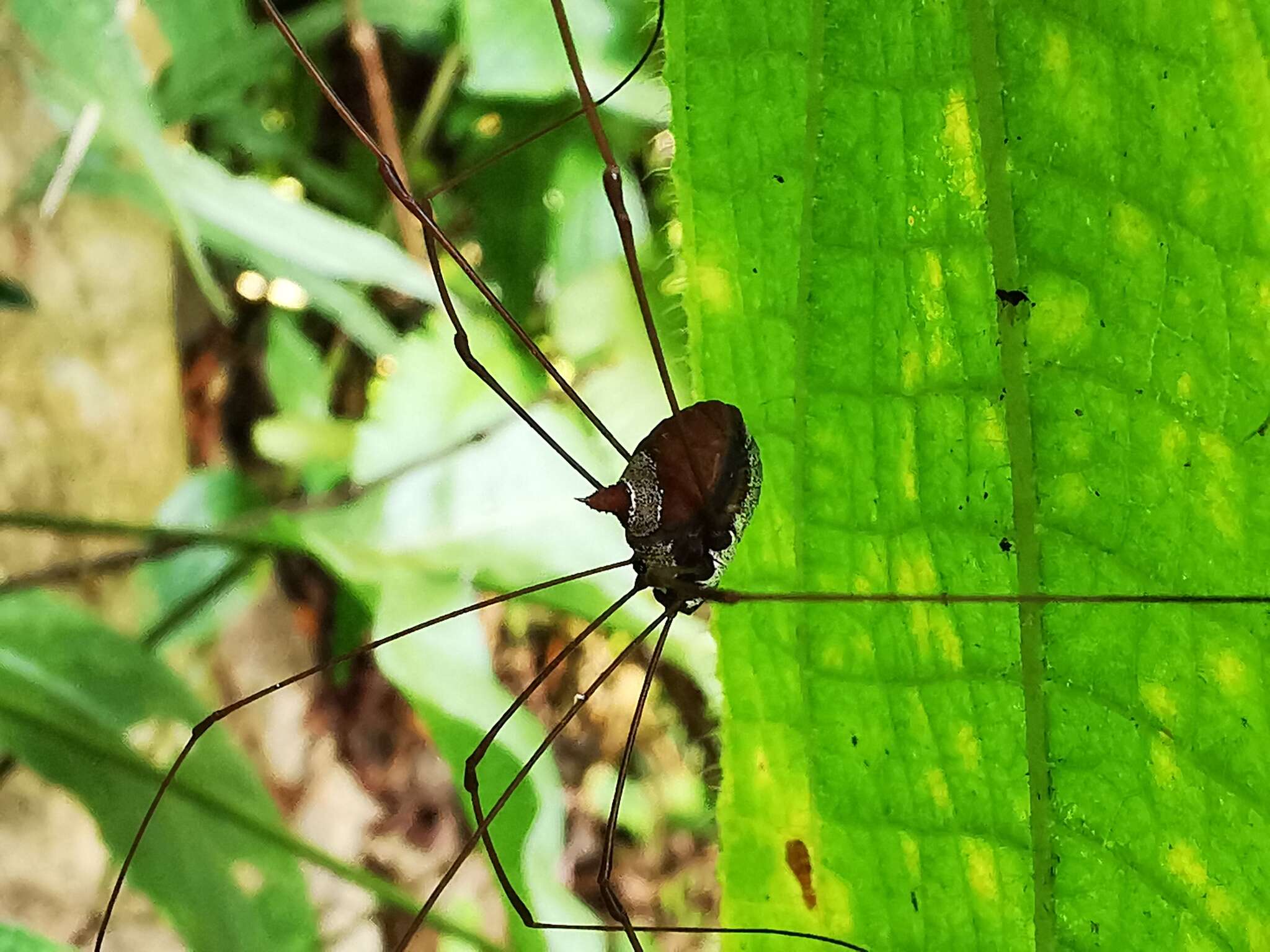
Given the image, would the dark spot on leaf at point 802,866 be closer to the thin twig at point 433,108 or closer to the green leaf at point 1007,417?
the green leaf at point 1007,417

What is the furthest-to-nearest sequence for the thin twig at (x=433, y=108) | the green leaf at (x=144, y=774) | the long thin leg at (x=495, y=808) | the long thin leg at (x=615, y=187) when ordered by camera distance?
the thin twig at (x=433, y=108) → the green leaf at (x=144, y=774) → the long thin leg at (x=495, y=808) → the long thin leg at (x=615, y=187)

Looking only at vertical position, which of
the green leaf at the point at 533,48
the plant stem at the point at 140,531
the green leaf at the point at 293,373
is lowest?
the plant stem at the point at 140,531

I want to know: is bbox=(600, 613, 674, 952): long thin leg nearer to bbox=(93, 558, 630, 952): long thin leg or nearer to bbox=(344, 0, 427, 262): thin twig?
bbox=(93, 558, 630, 952): long thin leg

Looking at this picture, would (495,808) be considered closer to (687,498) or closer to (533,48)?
(687,498)

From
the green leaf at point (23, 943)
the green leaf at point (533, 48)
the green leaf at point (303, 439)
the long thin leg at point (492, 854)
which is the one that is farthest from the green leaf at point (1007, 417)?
the green leaf at point (303, 439)

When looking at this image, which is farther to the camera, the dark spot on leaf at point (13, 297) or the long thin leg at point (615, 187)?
the dark spot on leaf at point (13, 297)

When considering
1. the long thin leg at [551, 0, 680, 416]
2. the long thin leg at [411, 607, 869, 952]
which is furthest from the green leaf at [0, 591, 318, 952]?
the long thin leg at [551, 0, 680, 416]

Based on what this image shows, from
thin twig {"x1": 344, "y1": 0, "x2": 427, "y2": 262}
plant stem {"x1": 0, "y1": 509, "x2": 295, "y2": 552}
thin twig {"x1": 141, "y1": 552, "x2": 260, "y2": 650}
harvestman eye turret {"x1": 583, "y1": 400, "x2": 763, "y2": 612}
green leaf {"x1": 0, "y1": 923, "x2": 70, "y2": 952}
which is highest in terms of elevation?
thin twig {"x1": 344, "y1": 0, "x2": 427, "y2": 262}
